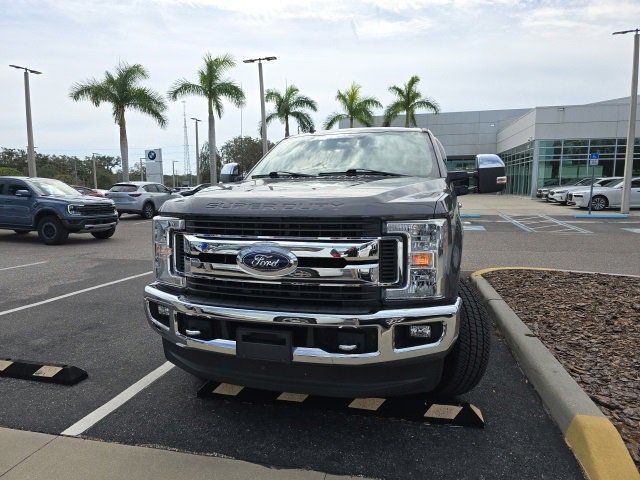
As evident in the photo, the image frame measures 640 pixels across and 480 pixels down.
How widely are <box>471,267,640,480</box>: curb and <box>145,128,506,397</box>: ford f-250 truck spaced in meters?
0.63

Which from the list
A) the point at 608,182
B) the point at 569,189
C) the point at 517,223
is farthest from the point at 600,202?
the point at 517,223

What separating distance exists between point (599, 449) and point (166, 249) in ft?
8.77

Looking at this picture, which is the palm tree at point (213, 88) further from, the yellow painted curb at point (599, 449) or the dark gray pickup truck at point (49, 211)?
the yellow painted curb at point (599, 449)

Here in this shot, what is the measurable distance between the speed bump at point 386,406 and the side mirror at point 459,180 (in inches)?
63.7

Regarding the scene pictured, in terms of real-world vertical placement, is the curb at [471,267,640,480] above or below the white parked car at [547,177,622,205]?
below

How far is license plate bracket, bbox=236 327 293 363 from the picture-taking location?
8.39 ft

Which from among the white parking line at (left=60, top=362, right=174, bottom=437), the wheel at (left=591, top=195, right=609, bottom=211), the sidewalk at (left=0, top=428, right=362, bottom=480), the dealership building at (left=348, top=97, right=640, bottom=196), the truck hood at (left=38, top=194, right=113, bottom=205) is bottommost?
the sidewalk at (left=0, top=428, right=362, bottom=480)

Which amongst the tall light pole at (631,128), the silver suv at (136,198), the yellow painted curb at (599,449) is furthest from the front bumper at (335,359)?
the tall light pole at (631,128)

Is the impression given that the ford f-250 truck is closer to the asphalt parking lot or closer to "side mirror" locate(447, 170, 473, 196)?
the asphalt parking lot

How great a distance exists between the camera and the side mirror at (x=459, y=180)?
379 centimetres

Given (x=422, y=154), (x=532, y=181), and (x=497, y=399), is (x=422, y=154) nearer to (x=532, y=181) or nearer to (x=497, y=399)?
(x=497, y=399)

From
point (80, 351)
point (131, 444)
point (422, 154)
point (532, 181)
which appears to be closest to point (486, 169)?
point (422, 154)

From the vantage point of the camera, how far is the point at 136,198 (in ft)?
64.5

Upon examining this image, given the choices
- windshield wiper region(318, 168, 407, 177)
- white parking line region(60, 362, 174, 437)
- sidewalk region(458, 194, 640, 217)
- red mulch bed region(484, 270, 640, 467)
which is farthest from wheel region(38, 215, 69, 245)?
sidewalk region(458, 194, 640, 217)
